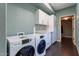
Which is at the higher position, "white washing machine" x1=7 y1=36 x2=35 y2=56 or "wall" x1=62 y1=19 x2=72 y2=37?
"wall" x1=62 y1=19 x2=72 y2=37

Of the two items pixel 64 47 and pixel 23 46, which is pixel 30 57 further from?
pixel 64 47

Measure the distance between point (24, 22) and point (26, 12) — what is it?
0.19 m

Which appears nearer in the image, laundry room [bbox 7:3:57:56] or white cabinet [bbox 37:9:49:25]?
laundry room [bbox 7:3:57:56]

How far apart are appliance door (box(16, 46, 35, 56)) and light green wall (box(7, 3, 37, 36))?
1.03 ft

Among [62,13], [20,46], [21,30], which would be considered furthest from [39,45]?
[62,13]

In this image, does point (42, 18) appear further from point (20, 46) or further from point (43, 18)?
point (20, 46)

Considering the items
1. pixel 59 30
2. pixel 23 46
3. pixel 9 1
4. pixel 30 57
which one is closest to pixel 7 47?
pixel 23 46

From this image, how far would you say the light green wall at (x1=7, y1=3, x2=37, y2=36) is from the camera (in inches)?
52.8

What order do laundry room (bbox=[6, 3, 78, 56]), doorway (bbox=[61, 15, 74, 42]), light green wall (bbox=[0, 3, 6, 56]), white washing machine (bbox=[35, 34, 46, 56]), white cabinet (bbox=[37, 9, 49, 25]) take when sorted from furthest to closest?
white cabinet (bbox=[37, 9, 49, 25])
doorway (bbox=[61, 15, 74, 42])
white washing machine (bbox=[35, 34, 46, 56])
laundry room (bbox=[6, 3, 78, 56])
light green wall (bbox=[0, 3, 6, 56])

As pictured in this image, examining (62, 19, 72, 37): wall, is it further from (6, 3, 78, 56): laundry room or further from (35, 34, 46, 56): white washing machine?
(35, 34, 46, 56): white washing machine

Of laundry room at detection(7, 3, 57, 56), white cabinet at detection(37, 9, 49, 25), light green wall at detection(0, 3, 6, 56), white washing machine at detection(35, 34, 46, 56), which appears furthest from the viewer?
white cabinet at detection(37, 9, 49, 25)

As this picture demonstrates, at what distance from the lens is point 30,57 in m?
1.40

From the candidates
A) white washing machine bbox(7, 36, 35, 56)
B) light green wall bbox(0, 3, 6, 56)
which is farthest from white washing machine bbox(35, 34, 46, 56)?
light green wall bbox(0, 3, 6, 56)

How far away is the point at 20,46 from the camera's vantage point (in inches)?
46.5
